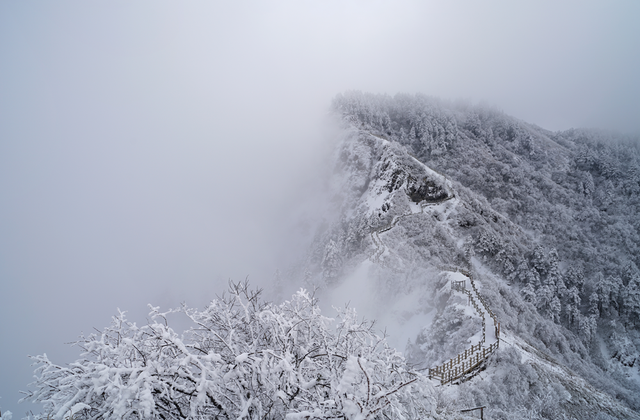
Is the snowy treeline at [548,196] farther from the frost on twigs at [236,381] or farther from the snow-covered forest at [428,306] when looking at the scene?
the frost on twigs at [236,381]

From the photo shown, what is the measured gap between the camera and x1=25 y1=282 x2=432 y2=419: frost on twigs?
2424 mm

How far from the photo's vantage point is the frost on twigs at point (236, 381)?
242 centimetres

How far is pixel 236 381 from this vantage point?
2.87m

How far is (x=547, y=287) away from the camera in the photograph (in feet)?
95.2

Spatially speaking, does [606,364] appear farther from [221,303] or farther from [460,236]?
[221,303]

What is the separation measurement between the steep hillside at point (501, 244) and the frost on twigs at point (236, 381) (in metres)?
7.10

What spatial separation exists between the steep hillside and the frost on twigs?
710 cm

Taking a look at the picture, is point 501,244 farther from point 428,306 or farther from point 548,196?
point 548,196

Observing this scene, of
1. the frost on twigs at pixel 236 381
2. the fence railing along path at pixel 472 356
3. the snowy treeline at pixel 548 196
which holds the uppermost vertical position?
the frost on twigs at pixel 236 381

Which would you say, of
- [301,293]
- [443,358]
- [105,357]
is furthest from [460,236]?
[105,357]

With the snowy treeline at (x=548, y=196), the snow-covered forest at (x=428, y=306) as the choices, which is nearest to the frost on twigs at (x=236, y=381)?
the snow-covered forest at (x=428, y=306)

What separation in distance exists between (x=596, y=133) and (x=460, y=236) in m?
61.3

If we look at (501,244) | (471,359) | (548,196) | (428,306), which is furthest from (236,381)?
(548,196)

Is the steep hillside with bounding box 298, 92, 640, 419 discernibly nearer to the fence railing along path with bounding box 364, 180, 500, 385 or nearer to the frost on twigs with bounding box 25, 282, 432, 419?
the fence railing along path with bounding box 364, 180, 500, 385
